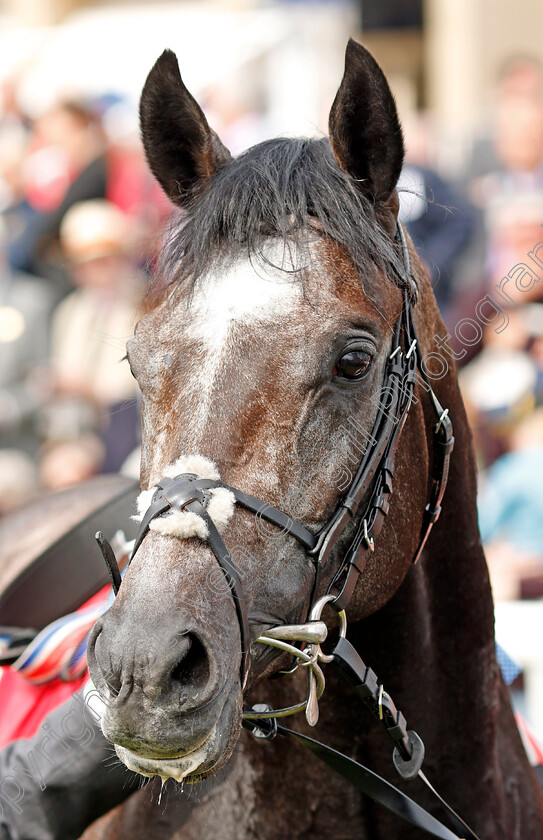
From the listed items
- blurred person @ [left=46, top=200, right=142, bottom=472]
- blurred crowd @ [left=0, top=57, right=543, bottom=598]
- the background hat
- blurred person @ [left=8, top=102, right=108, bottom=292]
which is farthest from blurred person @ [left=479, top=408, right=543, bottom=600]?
blurred person @ [left=8, top=102, right=108, bottom=292]

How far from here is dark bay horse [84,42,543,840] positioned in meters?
1.72

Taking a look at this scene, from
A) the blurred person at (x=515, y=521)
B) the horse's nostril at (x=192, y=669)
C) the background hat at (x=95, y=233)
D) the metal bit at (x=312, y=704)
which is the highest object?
the horse's nostril at (x=192, y=669)

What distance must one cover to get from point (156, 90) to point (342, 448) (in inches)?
40.3

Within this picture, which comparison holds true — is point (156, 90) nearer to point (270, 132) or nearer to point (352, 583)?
point (352, 583)

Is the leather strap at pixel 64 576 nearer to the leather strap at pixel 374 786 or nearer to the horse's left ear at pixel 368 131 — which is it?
the leather strap at pixel 374 786

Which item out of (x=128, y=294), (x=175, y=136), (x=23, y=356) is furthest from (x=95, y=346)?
(x=175, y=136)

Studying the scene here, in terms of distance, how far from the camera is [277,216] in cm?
208

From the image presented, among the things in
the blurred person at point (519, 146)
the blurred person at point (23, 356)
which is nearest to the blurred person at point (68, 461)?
the blurred person at point (23, 356)

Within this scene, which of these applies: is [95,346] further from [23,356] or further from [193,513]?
[193,513]

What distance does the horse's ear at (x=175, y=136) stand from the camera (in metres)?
2.29

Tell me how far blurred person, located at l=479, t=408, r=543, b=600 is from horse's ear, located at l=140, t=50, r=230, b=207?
3012mm

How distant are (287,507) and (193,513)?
22 cm

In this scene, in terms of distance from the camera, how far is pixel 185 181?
8.00ft

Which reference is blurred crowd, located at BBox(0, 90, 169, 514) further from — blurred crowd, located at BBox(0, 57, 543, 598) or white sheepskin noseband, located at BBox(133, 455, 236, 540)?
white sheepskin noseband, located at BBox(133, 455, 236, 540)
